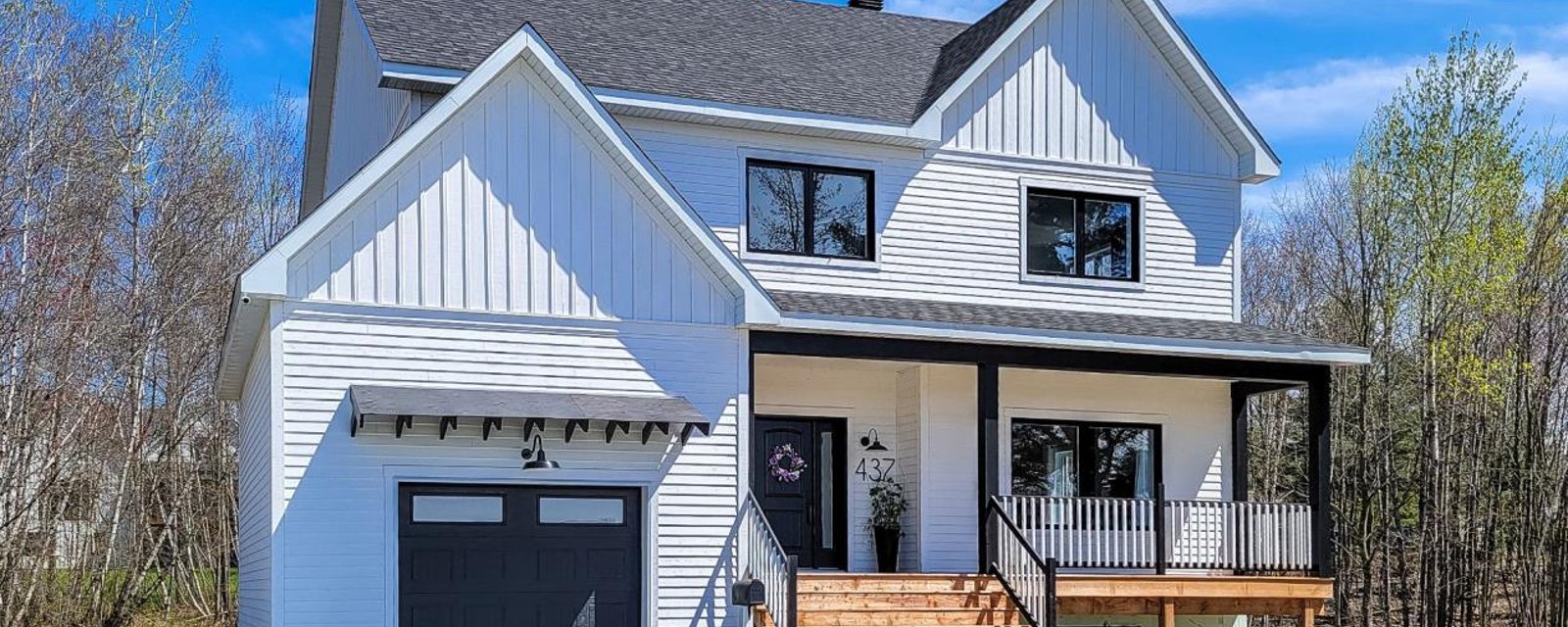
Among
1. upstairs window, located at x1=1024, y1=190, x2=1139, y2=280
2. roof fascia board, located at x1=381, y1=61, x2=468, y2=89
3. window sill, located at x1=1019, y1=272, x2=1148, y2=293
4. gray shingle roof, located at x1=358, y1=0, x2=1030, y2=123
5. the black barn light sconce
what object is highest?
gray shingle roof, located at x1=358, y1=0, x2=1030, y2=123

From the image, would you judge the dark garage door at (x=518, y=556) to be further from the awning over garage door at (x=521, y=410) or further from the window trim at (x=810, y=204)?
the window trim at (x=810, y=204)

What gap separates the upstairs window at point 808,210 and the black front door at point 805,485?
1900mm

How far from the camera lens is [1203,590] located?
1658 cm

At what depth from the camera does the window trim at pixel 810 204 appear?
55.0ft

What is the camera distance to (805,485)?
17.3 metres

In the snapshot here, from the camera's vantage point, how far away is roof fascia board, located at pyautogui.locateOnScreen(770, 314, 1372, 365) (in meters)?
15.1

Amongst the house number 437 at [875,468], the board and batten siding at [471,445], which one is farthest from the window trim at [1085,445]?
the board and batten siding at [471,445]

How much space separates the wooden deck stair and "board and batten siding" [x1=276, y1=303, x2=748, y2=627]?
0.81m

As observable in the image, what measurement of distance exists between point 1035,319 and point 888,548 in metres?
2.87

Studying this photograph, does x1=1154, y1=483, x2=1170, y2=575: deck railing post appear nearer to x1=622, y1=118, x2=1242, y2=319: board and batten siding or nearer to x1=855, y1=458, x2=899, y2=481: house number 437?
x1=622, y1=118, x2=1242, y2=319: board and batten siding

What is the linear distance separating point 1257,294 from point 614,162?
80.0ft

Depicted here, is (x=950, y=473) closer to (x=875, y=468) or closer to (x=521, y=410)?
(x=875, y=468)

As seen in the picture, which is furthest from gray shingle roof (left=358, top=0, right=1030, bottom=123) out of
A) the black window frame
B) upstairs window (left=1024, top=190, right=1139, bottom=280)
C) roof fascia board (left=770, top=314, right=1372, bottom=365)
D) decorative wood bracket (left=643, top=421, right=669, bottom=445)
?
decorative wood bracket (left=643, top=421, right=669, bottom=445)

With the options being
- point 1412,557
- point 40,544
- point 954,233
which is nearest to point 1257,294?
point 1412,557
